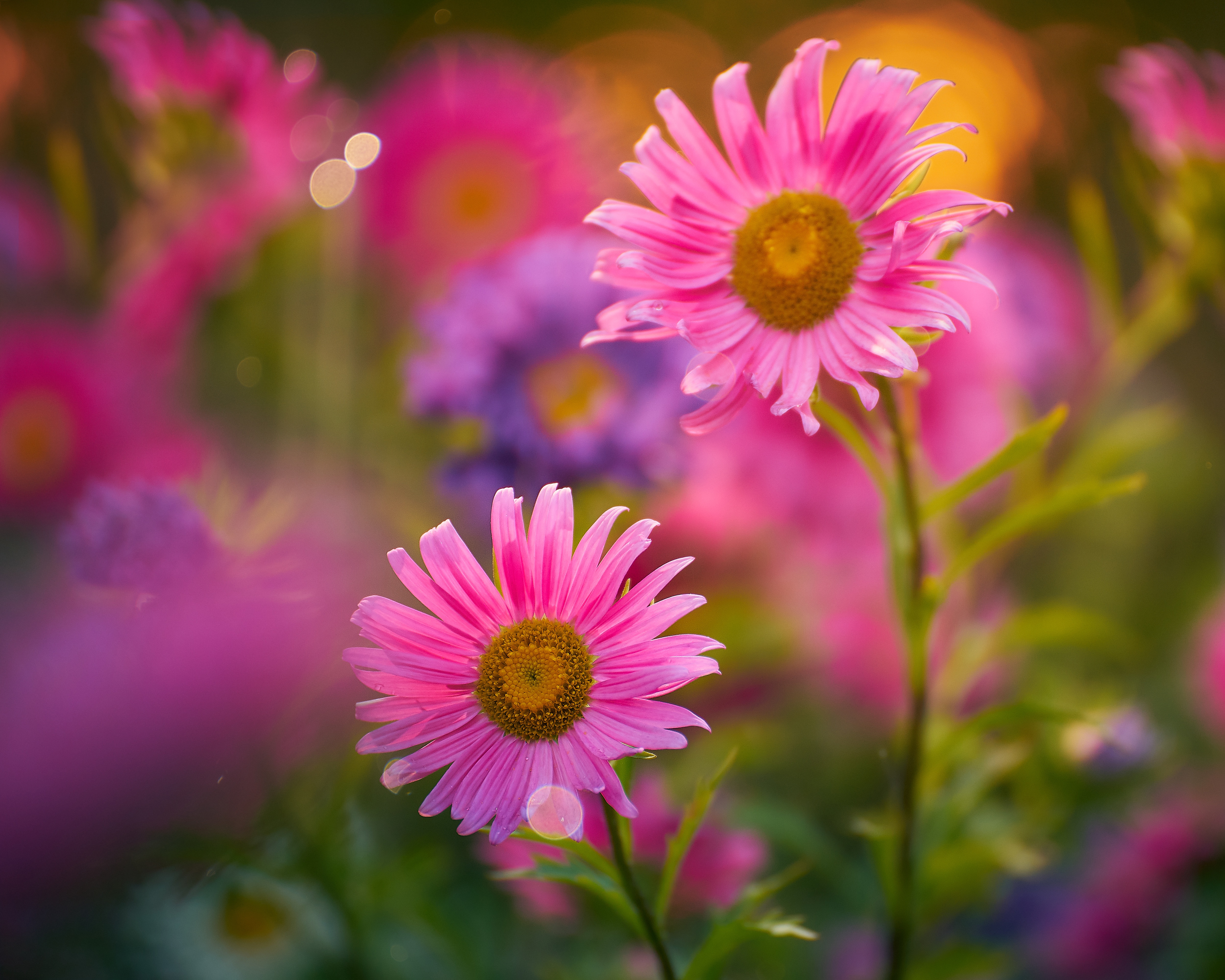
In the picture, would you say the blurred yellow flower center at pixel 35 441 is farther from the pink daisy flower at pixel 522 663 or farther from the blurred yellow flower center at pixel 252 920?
the pink daisy flower at pixel 522 663

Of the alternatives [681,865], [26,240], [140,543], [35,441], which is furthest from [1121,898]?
[26,240]

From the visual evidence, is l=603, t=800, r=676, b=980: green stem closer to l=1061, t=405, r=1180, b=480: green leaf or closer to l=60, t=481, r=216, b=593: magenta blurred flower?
l=60, t=481, r=216, b=593: magenta blurred flower

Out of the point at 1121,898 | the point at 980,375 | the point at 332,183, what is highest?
the point at 332,183

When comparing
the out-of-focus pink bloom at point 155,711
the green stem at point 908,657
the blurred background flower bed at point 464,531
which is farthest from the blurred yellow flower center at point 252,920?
the green stem at point 908,657

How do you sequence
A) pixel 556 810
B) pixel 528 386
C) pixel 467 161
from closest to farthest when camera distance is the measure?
pixel 556 810 → pixel 528 386 → pixel 467 161

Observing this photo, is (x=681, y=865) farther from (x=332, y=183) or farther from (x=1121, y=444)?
(x=332, y=183)

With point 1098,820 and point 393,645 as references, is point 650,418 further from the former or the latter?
point 1098,820

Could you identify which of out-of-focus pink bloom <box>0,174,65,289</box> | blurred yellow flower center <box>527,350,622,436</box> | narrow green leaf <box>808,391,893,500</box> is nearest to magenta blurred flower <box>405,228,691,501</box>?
blurred yellow flower center <box>527,350,622,436</box>

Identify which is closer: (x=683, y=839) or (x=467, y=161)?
(x=683, y=839)
